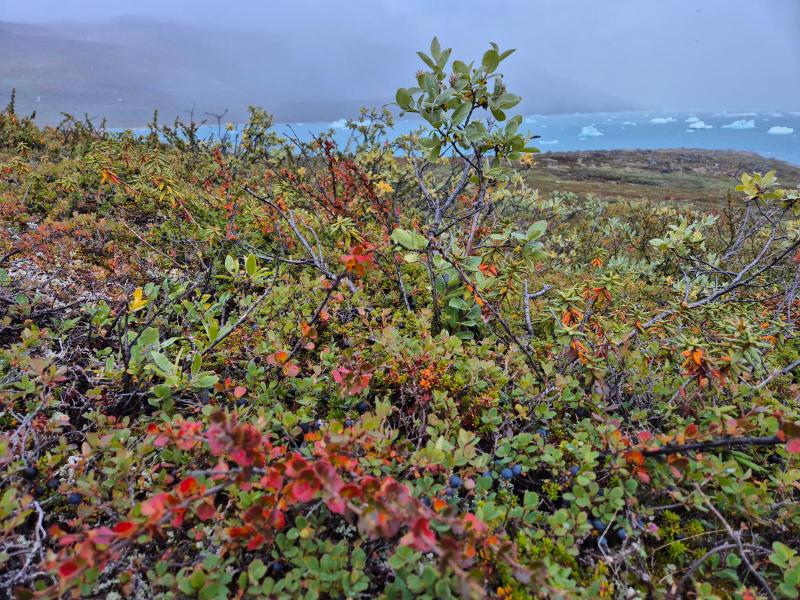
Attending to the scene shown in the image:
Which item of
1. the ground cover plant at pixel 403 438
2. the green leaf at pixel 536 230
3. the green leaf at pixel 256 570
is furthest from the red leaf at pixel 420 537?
the green leaf at pixel 536 230

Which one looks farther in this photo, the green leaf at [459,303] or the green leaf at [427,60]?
the green leaf at [459,303]

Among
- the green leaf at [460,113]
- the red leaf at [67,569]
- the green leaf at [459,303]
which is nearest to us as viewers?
the red leaf at [67,569]

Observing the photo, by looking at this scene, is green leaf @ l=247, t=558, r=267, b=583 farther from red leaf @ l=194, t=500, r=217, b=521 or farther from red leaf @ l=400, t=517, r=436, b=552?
red leaf @ l=400, t=517, r=436, b=552

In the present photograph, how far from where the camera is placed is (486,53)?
305 cm

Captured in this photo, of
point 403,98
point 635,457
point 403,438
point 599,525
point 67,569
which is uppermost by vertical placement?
point 403,98

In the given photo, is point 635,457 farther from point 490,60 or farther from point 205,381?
point 490,60

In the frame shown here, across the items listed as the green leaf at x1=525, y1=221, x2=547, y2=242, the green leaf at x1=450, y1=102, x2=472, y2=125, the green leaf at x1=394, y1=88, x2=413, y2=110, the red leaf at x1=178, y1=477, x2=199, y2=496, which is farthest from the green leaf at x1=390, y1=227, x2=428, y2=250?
the red leaf at x1=178, y1=477, x2=199, y2=496

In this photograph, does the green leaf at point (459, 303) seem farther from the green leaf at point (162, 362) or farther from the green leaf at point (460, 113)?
the green leaf at point (162, 362)

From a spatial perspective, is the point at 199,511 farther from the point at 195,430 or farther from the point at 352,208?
the point at 352,208

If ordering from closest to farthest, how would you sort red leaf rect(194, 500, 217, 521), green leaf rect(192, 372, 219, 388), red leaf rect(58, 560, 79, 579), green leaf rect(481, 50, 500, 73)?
red leaf rect(58, 560, 79, 579) → red leaf rect(194, 500, 217, 521) → green leaf rect(192, 372, 219, 388) → green leaf rect(481, 50, 500, 73)

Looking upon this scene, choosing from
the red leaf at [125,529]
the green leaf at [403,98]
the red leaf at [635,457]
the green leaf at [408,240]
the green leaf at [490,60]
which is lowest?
the red leaf at [635,457]

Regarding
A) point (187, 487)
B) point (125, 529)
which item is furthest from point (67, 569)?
point (187, 487)

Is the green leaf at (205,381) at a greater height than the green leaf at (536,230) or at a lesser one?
lesser

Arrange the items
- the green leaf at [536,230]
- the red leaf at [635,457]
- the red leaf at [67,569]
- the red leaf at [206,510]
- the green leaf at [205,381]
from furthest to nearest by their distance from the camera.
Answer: the green leaf at [536,230] → the green leaf at [205,381] → the red leaf at [635,457] → the red leaf at [206,510] → the red leaf at [67,569]
